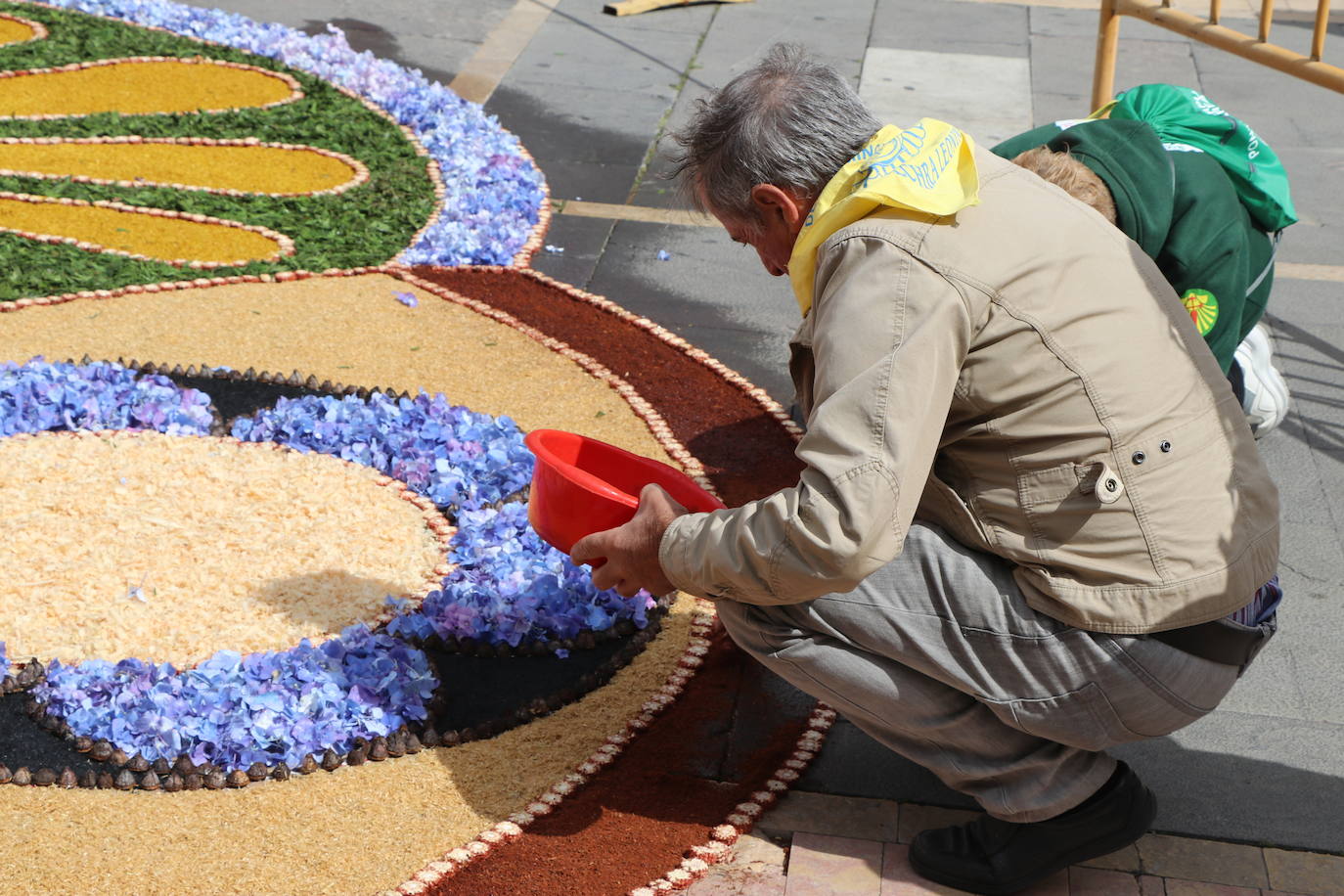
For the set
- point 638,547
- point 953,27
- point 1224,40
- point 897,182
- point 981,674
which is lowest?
point 953,27

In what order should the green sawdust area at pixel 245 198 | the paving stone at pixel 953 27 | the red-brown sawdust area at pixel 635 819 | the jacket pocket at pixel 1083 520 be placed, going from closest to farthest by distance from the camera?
the jacket pocket at pixel 1083 520
the red-brown sawdust area at pixel 635 819
the green sawdust area at pixel 245 198
the paving stone at pixel 953 27

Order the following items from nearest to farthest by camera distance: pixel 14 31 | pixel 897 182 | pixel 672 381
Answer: pixel 897 182 < pixel 672 381 < pixel 14 31

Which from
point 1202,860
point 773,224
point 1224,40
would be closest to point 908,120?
point 1224,40

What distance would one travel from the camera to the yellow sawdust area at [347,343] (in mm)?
4828

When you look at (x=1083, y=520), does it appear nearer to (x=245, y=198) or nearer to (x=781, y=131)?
(x=781, y=131)

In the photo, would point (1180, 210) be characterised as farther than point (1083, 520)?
Yes

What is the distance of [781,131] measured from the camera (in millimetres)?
2557

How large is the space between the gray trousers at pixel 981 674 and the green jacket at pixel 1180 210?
3.83 ft

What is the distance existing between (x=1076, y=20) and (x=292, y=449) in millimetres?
8194

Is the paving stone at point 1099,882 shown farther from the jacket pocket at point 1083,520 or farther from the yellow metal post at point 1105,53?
the yellow metal post at point 1105,53

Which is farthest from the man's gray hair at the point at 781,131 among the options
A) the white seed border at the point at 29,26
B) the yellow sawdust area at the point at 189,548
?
the white seed border at the point at 29,26

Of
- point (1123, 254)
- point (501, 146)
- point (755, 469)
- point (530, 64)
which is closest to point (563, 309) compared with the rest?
point (755, 469)

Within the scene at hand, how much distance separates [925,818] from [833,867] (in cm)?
29

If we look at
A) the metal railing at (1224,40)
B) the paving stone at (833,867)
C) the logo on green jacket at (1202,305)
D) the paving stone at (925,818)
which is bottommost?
the paving stone at (925,818)
